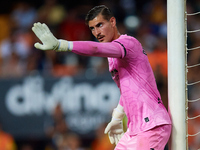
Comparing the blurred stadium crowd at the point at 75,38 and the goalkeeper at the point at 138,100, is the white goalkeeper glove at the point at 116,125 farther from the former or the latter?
the blurred stadium crowd at the point at 75,38

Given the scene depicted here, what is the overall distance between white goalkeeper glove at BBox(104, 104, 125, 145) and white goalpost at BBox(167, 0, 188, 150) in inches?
25.7

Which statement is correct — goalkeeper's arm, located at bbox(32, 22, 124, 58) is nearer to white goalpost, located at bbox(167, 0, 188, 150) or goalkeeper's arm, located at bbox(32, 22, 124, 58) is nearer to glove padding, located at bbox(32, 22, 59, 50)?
glove padding, located at bbox(32, 22, 59, 50)

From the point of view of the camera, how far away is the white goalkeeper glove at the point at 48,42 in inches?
105

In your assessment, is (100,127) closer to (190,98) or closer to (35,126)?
(35,126)

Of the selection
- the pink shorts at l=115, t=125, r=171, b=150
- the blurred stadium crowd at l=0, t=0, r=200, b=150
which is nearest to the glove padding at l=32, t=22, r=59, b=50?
the pink shorts at l=115, t=125, r=171, b=150

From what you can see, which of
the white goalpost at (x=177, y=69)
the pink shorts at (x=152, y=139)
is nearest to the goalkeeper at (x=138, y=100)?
the pink shorts at (x=152, y=139)

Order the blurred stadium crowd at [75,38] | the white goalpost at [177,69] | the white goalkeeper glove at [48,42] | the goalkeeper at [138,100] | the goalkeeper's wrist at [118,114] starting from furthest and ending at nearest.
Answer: the blurred stadium crowd at [75,38] < the goalkeeper's wrist at [118,114] < the white goalpost at [177,69] < the goalkeeper at [138,100] < the white goalkeeper glove at [48,42]

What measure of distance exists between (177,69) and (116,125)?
94 centimetres

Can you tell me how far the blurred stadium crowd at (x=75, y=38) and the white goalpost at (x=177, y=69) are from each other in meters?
3.00

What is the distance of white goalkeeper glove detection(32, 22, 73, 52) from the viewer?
2680 mm

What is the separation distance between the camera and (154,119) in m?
3.04

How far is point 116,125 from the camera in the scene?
12.3ft

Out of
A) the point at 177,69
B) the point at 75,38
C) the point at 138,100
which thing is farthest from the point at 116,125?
the point at 75,38

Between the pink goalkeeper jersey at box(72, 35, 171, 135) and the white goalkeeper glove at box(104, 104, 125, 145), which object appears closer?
the pink goalkeeper jersey at box(72, 35, 171, 135)
